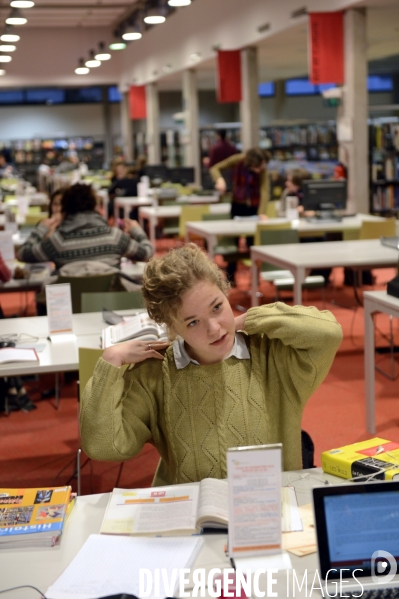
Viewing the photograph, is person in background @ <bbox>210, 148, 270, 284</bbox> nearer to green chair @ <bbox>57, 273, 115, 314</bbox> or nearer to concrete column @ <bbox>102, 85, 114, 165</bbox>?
green chair @ <bbox>57, 273, 115, 314</bbox>

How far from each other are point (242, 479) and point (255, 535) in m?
0.14

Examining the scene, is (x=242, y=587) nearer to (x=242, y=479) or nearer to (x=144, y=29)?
(x=242, y=479)

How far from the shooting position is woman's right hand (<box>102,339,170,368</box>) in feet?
7.08

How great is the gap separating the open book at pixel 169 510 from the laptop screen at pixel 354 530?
0.32 meters

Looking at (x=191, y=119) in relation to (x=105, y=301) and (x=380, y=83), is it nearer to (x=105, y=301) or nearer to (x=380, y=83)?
(x=380, y=83)

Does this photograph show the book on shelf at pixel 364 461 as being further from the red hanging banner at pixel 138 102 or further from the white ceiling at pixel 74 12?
the red hanging banner at pixel 138 102

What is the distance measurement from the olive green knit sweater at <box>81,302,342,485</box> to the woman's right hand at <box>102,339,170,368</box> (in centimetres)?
3

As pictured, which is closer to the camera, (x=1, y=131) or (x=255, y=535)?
(x=255, y=535)

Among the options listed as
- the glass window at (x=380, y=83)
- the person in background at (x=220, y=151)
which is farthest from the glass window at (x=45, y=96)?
the person in background at (x=220, y=151)

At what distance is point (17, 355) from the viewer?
3.44 metres

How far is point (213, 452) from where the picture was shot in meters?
2.14

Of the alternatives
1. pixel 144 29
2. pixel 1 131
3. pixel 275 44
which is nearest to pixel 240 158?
pixel 275 44

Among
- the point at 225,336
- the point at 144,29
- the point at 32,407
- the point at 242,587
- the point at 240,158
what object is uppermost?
the point at 144,29

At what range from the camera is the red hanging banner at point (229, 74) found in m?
12.2
